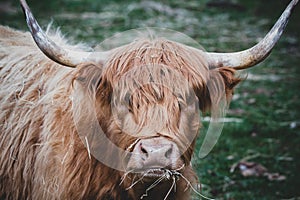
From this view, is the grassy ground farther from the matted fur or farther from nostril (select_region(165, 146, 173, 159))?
nostril (select_region(165, 146, 173, 159))

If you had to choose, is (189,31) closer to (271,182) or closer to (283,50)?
(283,50)

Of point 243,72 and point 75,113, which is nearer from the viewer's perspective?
point 75,113

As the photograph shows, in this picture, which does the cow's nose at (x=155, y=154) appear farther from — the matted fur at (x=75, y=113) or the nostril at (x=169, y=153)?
the matted fur at (x=75, y=113)

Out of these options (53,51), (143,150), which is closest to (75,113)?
(53,51)

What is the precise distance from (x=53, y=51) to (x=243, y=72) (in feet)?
4.26

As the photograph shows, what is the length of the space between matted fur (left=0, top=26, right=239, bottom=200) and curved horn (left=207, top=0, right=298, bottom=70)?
60mm

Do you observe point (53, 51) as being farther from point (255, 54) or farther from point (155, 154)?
point (255, 54)

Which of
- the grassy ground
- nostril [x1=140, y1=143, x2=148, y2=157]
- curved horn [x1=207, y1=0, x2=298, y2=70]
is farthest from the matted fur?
the grassy ground

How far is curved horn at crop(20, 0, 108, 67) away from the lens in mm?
3061

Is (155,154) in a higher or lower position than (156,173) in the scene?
higher

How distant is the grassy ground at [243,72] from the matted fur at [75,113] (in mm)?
726

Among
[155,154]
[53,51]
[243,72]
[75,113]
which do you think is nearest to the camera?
[155,154]

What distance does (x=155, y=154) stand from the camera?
265 centimetres

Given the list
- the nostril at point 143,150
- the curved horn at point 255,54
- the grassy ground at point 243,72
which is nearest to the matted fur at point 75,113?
the curved horn at point 255,54
